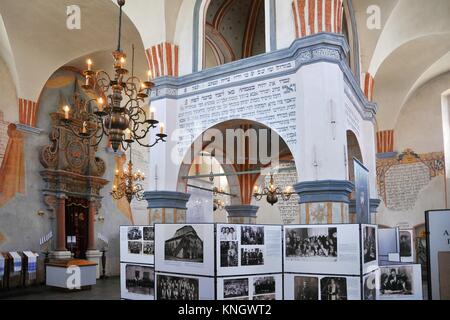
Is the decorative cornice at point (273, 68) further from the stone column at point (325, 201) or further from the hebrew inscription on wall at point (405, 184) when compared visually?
A: the hebrew inscription on wall at point (405, 184)

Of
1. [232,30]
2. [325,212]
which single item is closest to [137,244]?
[325,212]

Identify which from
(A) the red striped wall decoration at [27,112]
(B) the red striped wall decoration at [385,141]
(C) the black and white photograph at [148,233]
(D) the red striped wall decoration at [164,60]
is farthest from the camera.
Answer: (B) the red striped wall decoration at [385,141]

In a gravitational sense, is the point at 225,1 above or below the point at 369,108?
above

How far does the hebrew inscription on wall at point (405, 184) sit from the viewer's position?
15.2 metres

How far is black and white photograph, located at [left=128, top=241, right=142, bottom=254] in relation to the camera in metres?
6.43

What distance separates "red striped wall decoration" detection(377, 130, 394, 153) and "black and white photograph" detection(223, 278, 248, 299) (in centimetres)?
1224

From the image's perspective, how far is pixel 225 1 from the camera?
11094mm

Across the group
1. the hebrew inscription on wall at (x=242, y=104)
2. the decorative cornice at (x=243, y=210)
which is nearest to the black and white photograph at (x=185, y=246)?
the hebrew inscription on wall at (x=242, y=104)

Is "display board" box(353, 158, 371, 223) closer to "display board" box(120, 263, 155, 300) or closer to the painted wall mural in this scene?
"display board" box(120, 263, 155, 300)

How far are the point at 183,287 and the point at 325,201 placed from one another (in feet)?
9.65

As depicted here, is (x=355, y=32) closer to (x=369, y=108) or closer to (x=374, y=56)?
(x=374, y=56)

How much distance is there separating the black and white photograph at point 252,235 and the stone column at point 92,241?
1009cm
